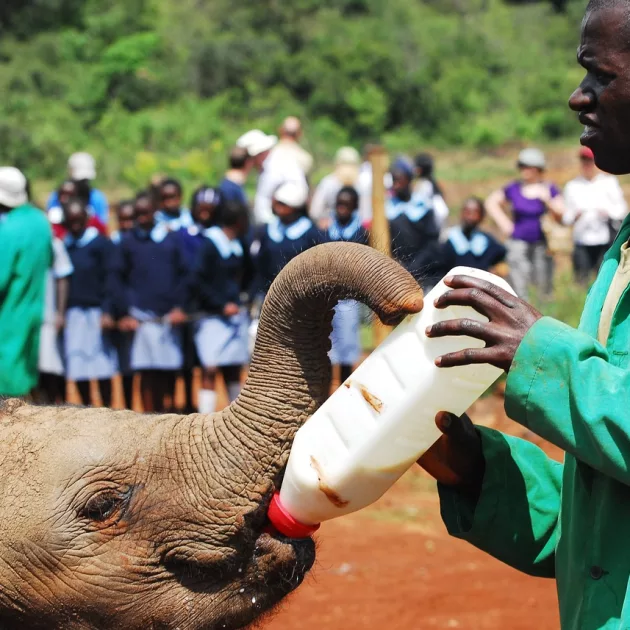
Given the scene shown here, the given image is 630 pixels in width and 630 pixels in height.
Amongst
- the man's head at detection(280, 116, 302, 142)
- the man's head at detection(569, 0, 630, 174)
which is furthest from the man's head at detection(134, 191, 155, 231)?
the man's head at detection(569, 0, 630, 174)

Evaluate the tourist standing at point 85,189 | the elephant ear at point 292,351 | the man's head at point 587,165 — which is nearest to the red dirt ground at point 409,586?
the elephant ear at point 292,351

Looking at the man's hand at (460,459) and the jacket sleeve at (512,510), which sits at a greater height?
the man's hand at (460,459)

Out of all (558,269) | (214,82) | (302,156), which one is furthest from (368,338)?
(214,82)

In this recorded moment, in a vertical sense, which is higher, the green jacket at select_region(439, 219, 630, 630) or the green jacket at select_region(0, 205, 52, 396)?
the green jacket at select_region(439, 219, 630, 630)

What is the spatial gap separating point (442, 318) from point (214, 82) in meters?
31.7

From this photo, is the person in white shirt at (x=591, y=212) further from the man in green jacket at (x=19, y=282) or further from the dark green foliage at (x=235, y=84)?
the dark green foliage at (x=235, y=84)

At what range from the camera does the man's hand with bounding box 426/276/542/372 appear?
228cm

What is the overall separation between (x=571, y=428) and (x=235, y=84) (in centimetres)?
3164

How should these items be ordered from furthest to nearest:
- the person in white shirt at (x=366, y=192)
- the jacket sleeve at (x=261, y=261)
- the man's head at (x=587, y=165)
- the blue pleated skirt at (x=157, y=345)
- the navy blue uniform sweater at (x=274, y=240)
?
the person in white shirt at (x=366, y=192), the man's head at (x=587, y=165), the blue pleated skirt at (x=157, y=345), the jacket sleeve at (x=261, y=261), the navy blue uniform sweater at (x=274, y=240)

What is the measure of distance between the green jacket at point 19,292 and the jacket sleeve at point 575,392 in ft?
21.6

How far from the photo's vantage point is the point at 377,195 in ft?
31.1

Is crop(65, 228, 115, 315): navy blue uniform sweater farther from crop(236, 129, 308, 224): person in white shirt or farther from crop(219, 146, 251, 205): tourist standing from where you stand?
crop(236, 129, 308, 224): person in white shirt

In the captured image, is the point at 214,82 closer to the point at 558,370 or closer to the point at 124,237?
the point at 124,237

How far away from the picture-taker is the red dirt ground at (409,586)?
20.7 ft
